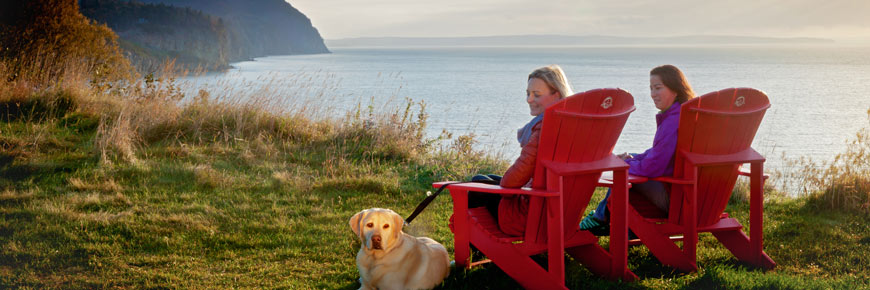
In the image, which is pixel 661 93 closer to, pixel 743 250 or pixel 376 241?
pixel 743 250

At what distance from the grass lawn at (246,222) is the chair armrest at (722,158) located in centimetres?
65

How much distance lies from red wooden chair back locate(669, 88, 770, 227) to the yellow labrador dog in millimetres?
1468

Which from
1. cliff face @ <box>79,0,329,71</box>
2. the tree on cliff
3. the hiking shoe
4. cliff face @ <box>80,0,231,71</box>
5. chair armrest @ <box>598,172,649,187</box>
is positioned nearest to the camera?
chair armrest @ <box>598,172,649,187</box>

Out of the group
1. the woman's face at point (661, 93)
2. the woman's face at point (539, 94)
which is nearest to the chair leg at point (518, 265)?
the woman's face at point (539, 94)

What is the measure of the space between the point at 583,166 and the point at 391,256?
106 cm

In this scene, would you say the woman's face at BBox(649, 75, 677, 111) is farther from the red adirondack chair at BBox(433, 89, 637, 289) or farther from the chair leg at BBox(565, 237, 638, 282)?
the chair leg at BBox(565, 237, 638, 282)

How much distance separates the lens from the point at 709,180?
3.71 m

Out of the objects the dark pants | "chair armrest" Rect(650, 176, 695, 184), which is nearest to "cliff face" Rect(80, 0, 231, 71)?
the dark pants

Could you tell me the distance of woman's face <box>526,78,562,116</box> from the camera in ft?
11.2

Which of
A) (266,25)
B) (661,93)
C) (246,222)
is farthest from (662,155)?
(266,25)

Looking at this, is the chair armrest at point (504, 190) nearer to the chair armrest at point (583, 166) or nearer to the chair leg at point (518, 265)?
the chair armrest at point (583, 166)

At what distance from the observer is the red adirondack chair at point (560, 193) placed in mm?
3070

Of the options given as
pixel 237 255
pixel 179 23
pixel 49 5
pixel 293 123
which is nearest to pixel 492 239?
pixel 237 255

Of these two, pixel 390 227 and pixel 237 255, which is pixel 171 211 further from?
pixel 390 227
